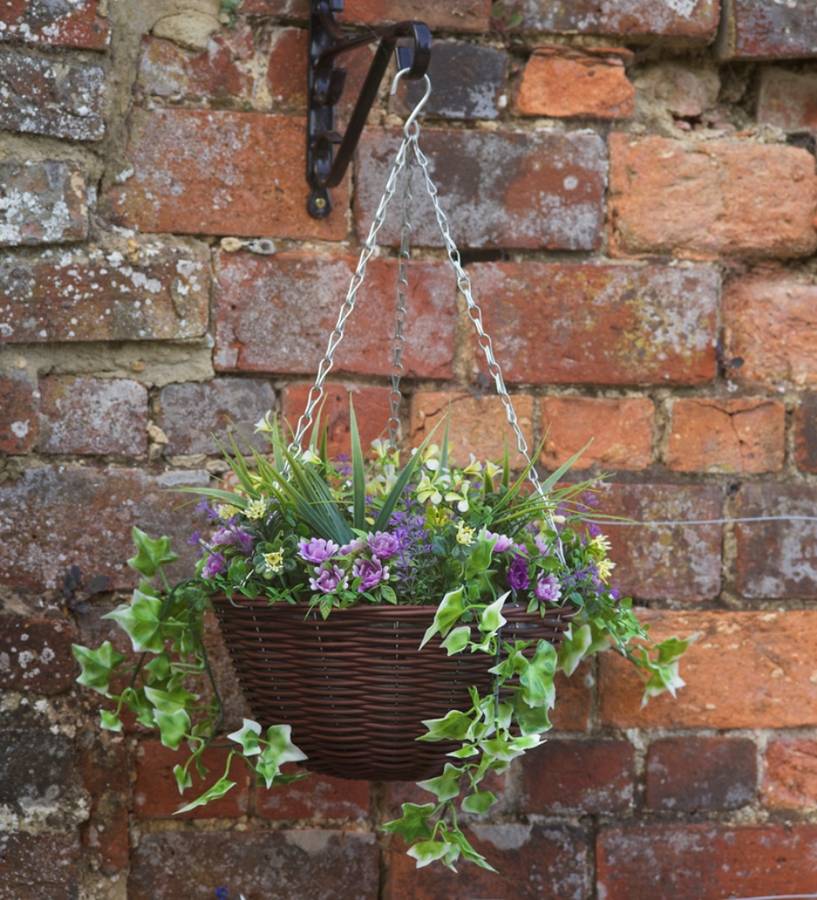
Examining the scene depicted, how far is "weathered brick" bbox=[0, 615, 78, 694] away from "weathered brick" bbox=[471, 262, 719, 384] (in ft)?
2.03

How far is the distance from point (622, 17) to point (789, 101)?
0.24 metres

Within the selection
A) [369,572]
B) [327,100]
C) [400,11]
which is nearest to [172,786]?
[369,572]

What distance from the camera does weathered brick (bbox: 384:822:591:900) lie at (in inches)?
60.7

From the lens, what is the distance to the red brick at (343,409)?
1539mm

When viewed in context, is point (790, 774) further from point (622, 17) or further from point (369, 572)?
Answer: point (622, 17)

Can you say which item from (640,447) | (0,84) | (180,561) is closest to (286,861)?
(180,561)

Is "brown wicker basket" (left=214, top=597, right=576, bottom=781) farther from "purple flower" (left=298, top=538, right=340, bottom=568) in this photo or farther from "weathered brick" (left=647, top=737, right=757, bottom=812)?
"weathered brick" (left=647, top=737, right=757, bottom=812)

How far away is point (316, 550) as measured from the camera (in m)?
1.17

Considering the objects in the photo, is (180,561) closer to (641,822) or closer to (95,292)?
(95,292)

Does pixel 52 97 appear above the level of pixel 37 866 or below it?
above

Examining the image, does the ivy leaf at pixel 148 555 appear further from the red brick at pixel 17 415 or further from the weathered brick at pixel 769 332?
the weathered brick at pixel 769 332

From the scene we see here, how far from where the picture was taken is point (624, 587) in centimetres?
156

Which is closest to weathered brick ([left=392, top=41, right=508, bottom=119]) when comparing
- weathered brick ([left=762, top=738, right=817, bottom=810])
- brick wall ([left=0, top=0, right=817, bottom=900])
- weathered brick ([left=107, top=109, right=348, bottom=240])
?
→ brick wall ([left=0, top=0, right=817, bottom=900])

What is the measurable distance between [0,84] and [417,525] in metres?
0.74
